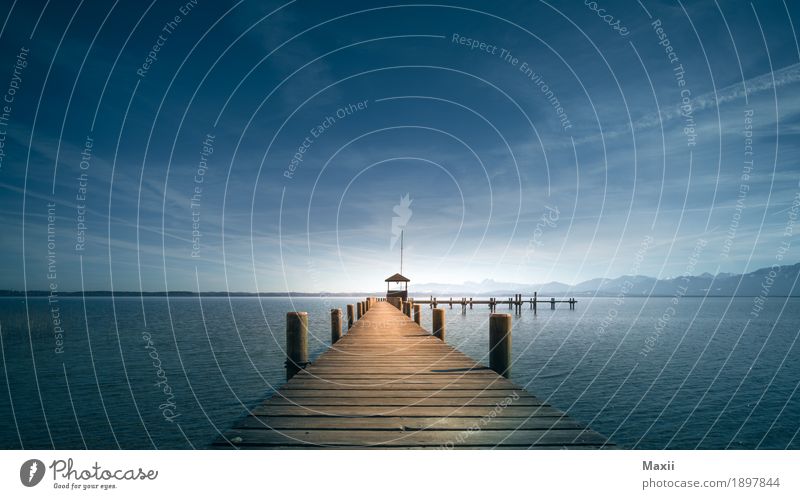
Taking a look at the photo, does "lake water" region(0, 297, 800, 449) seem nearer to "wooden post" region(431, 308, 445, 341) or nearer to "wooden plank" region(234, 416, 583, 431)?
"wooden post" region(431, 308, 445, 341)

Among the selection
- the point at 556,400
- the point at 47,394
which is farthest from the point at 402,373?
the point at 47,394

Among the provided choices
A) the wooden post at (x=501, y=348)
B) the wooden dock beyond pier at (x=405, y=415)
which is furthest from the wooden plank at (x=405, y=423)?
the wooden post at (x=501, y=348)

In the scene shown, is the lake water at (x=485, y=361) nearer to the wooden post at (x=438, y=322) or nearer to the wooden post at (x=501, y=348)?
the wooden post at (x=438, y=322)

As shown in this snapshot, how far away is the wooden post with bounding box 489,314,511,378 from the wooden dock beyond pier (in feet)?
0.98

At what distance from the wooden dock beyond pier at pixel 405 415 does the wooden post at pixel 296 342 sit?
1962 mm

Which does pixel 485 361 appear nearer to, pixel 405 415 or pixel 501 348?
pixel 501 348

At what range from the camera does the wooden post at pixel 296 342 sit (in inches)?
384

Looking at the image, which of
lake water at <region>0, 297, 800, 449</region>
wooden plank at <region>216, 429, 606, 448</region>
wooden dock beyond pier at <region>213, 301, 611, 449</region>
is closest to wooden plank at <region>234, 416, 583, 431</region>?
wooden dock beyond pier at <region>213, 301, 611, 449</region>

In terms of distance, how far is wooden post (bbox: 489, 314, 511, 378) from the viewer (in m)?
7.72

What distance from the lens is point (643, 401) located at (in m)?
16.4
